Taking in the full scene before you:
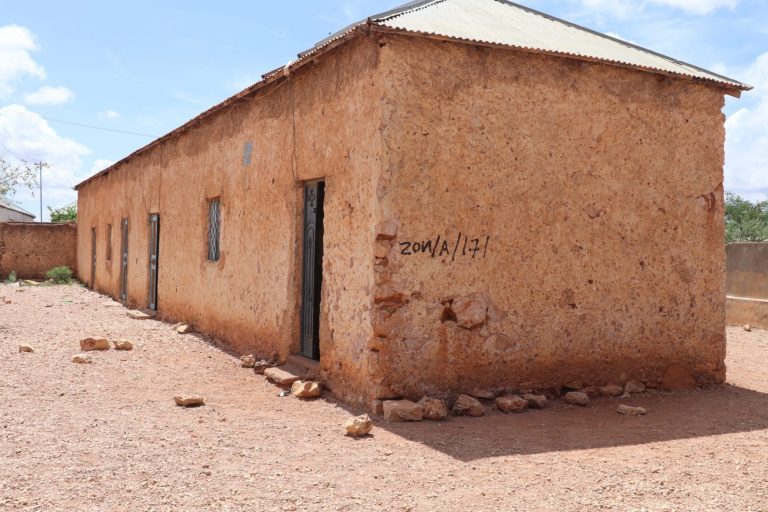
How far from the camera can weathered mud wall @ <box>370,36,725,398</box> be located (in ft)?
19.0

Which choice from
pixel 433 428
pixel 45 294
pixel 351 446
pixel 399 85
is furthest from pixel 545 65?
pixel 45 294

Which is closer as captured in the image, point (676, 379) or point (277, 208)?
point (676, 379)

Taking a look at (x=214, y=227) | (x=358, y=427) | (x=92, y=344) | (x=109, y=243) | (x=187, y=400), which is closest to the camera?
(x=358, y=427)

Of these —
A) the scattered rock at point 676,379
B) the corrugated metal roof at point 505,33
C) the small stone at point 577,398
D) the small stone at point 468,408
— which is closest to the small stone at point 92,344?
the corrugated metal roof at point 505,33

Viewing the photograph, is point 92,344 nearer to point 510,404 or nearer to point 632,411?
point 510,404

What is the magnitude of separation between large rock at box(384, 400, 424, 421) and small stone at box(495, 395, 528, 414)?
0.77 m

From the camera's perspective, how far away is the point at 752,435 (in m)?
5.36

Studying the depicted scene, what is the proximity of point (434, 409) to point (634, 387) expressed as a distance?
2286 millimetres

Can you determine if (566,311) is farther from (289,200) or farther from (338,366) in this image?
(289,200)

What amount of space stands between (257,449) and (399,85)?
3.01m

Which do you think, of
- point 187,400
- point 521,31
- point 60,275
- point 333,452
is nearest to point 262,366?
point 187,400

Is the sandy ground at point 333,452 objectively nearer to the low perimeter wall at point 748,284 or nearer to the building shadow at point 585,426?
the building shadow at point 585,426

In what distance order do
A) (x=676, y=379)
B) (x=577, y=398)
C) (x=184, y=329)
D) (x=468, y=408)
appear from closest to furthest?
1. (x=468, y=408)
2. (x=577, y=398)
3. (x=676, y=379)
4. (x=184, y=329)

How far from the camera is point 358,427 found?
5.07 metres
